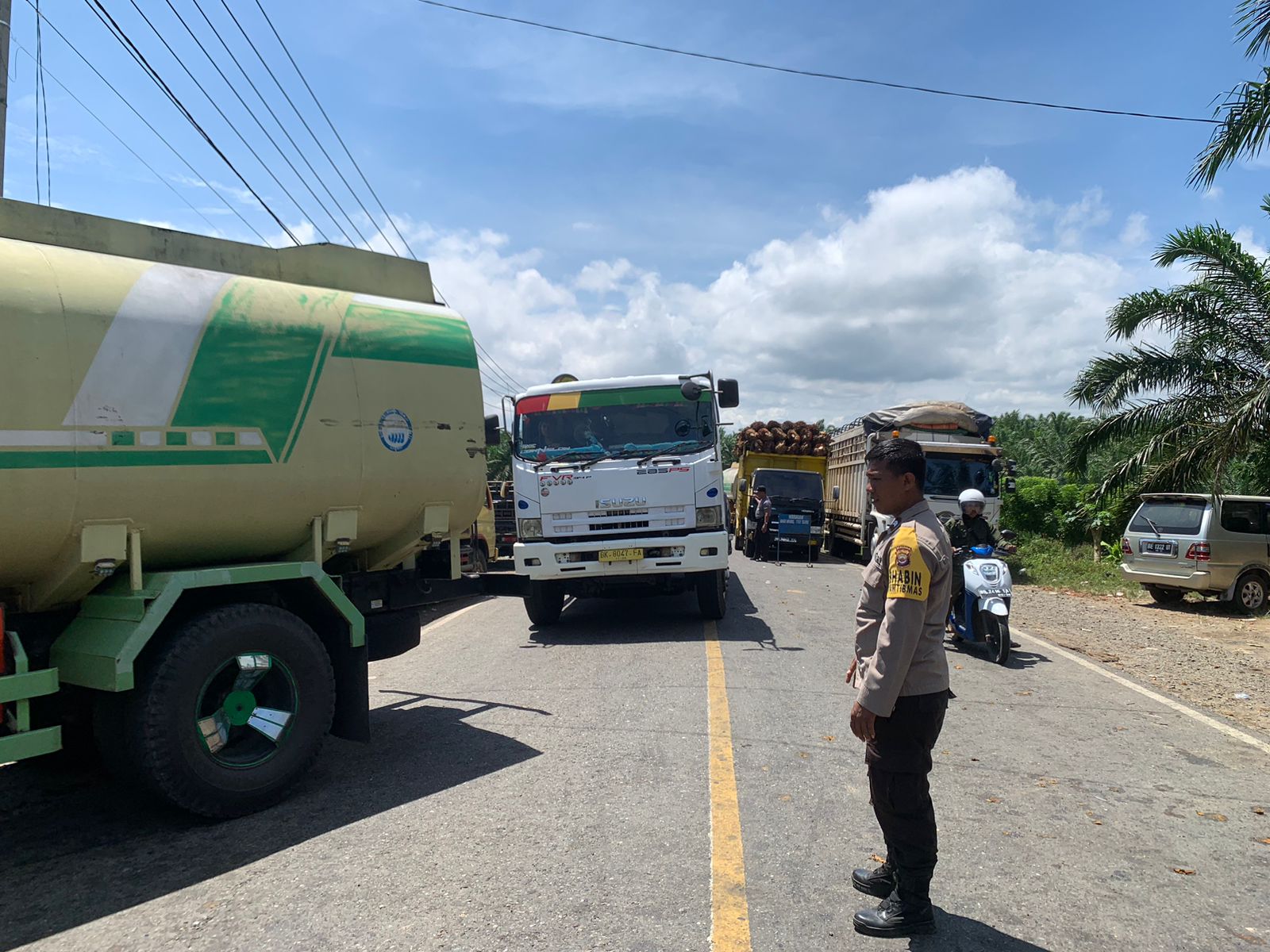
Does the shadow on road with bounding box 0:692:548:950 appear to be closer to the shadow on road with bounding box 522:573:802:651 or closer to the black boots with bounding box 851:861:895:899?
the black boots with bounding box 851:861:895:899

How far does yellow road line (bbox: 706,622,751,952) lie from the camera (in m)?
3.35

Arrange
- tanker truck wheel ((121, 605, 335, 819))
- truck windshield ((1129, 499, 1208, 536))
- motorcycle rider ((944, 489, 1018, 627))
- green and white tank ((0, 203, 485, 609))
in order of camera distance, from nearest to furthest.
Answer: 1. green and white tank ((0, 203, 485, 609))
2. tanker truck wheel ((121, 605, 335, 819))
3. motorcycle rider ((944, 489, 1018, 627))
4. truck windshield ((1129, 499, 1208, 536))

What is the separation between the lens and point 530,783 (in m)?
5.07

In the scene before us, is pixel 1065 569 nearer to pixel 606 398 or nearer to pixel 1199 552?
pixel 1199 552

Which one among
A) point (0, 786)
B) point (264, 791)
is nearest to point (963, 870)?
point (264, 791)

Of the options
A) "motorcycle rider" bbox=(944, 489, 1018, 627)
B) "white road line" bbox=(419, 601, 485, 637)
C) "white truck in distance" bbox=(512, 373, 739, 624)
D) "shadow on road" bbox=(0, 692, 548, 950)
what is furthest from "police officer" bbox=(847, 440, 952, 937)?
"white road line" bbox=(419, 601, 485, 637)

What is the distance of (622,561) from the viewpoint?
9.91 metres

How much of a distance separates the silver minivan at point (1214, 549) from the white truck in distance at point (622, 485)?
7.58 meters

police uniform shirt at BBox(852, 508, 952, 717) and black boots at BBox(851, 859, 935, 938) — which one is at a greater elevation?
police uniform shirt at BBox(852, 508, 952, 717)

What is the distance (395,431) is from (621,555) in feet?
14.9

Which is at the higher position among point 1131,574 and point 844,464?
point 844,464

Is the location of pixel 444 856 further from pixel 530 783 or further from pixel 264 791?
pixel 264 791

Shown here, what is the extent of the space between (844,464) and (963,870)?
19.6m

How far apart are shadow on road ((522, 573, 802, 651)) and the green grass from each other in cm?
726
